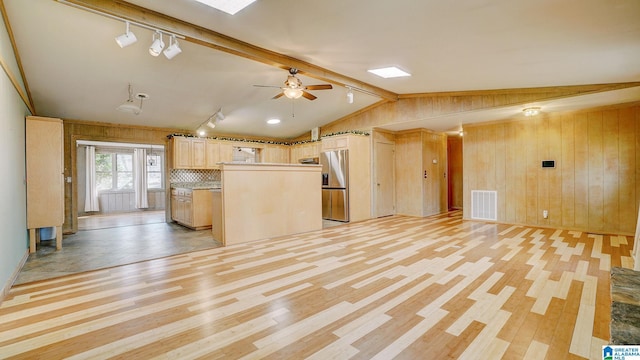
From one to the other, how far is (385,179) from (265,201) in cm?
382

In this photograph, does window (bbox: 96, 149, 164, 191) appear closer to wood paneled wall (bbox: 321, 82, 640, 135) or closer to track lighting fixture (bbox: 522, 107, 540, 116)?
wood paneled wall (bbox: 321, 82, 640, 135)

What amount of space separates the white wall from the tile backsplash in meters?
3.44

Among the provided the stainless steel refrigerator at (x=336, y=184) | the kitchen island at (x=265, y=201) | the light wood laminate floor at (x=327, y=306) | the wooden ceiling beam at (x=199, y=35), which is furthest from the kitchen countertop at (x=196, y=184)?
the wooden ceiling beam at (x=199, y=35)

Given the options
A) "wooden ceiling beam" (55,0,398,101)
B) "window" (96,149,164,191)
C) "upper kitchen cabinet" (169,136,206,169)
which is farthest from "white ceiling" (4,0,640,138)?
"window" (96,149,164,191)

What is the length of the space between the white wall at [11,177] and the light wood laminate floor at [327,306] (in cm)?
42

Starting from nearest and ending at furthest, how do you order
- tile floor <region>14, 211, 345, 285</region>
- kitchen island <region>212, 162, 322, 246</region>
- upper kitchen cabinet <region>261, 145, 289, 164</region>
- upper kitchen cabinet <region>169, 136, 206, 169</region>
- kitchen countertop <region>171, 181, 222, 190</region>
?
1. tile floor <region>14, 211, 345, 285</region>
2. kitchen island <region>212, 162, 322, 246</region>
3. upper kitchen cabinet <region>169, 136, 206, 169</region>
4. kitchen countertop <region>171, 181, 222, 190</region>
5. upper kitchen cabinet <region>261, 145, 289, 164</region>

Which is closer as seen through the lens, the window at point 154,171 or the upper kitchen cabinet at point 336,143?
the upper kitchen cabinet at point 336,143

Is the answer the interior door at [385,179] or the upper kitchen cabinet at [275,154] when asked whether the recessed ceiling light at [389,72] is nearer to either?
the interior door at [385,179]

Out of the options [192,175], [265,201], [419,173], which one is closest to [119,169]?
[192,175]

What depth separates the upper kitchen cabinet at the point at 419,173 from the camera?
7.38m

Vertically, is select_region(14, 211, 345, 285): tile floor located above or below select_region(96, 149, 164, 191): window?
below

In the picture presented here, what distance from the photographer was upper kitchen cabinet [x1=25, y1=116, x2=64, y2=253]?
3994mm

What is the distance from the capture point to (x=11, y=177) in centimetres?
308

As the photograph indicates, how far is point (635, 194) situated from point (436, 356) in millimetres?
5896
